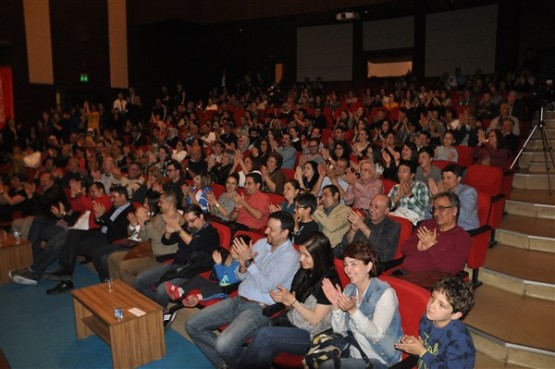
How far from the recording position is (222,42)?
15555 mm

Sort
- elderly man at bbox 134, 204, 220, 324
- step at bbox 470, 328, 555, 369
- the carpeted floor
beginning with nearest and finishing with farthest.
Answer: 1. step at bbox 470, 328, 555, 369
2. the carpeted floor
3. elderly man at bbox 134, 204, 220, 324

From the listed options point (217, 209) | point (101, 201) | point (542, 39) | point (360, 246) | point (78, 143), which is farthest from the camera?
point (542, 39)

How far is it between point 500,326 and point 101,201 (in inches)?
174

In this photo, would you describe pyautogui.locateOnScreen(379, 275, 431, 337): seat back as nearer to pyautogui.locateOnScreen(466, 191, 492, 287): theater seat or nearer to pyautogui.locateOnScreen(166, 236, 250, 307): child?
pyautogui.locateOnScreen(466, 191, 492, 287): theater seat

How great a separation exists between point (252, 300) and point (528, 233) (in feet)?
9.25

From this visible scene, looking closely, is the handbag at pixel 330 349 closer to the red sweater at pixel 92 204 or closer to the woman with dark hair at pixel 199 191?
the woman with dark hair at pixel 199 191

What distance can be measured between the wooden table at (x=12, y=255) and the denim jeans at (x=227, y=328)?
3141 mm

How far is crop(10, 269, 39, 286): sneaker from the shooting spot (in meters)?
4.89

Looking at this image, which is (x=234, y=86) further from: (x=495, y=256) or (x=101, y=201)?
(x=495, y=256)

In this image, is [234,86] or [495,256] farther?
[234,86]

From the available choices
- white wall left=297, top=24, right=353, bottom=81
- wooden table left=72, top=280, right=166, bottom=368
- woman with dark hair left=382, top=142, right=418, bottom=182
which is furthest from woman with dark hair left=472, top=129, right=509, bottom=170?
white wall left=297, top=24, right=353, bottom=81

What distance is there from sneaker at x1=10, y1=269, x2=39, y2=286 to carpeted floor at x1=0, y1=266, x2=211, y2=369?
0.23m

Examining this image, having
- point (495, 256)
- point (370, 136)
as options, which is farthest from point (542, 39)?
point (495, 256)

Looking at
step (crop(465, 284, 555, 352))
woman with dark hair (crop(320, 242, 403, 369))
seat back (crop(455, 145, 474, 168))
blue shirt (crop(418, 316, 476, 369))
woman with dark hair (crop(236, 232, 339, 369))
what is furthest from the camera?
seat back (crop(455, 145, 474, 168))
